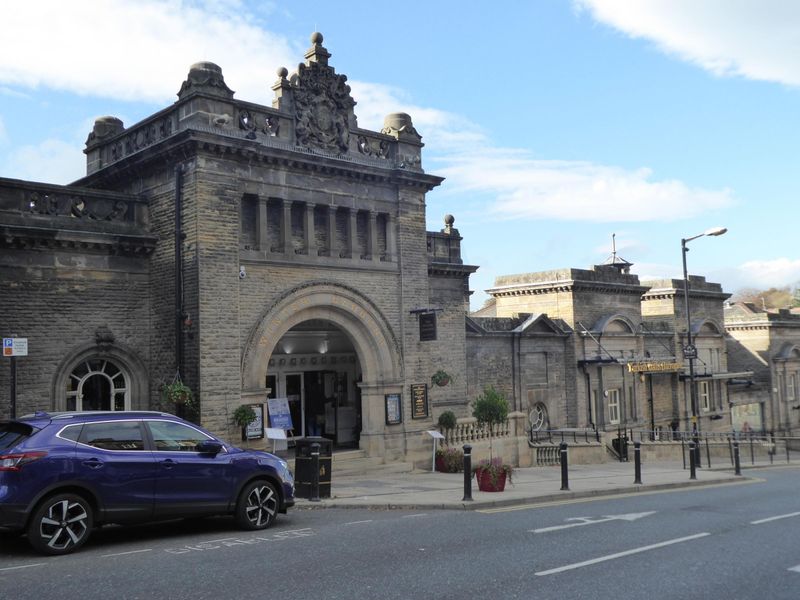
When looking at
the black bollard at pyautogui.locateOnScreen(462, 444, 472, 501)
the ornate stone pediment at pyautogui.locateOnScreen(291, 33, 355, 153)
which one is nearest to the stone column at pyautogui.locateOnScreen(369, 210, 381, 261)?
the ornate stone pediment at pyautogui.locateOnScreen(291, 33, 355, 153)

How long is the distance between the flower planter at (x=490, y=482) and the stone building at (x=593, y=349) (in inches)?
455

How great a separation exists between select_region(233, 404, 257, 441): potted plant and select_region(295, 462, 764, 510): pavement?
2299mm

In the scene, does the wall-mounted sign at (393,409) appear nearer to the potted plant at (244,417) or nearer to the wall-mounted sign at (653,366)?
the potted plant at (244,417)

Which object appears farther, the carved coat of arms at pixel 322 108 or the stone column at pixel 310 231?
the stone column at pixel 310 231

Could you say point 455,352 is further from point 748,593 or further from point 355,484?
point 748,593

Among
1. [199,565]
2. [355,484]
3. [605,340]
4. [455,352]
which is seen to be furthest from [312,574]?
[605,340]

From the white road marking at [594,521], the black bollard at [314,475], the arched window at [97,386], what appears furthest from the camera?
the arched window at [97,386]

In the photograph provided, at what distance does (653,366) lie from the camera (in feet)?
111

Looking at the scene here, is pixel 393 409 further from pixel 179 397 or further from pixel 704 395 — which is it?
pixel 704 395

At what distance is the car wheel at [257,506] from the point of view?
11133 mm

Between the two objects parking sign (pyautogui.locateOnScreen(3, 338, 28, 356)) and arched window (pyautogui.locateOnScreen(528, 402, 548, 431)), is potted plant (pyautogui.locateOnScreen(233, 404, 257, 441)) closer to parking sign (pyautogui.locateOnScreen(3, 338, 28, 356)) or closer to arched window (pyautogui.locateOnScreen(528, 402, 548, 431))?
parking sign (pyautogui.locateOnScreen(3, 338, 28, 356))

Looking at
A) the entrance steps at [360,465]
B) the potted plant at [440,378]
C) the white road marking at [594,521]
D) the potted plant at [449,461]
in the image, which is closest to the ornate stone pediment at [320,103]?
the potted plant at [440,378]

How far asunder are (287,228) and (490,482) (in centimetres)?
765

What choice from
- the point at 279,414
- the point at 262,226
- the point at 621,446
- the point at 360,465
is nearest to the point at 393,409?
the point at 360,465
